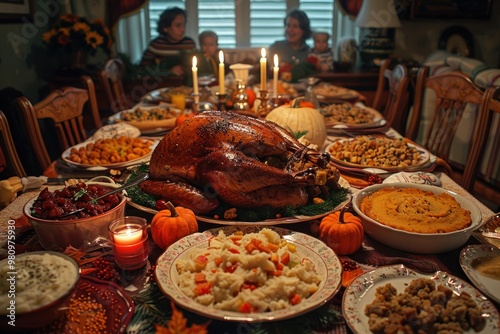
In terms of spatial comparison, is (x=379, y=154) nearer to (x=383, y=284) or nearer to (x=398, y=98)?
(x=383, y=284)

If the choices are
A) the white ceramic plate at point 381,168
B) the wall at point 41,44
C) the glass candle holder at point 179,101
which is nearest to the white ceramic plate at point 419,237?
the white ceramic plate at point 381,168

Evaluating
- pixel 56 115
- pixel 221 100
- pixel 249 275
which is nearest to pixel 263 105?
pixel 221 100

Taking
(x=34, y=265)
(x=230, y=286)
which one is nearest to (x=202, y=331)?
(x=230, y=286)

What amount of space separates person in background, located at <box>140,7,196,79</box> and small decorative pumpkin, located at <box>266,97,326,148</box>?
10.7 feet

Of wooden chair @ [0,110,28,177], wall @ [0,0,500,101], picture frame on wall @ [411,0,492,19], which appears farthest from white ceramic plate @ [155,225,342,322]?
picture frame on wall @ [411,0,492,19]

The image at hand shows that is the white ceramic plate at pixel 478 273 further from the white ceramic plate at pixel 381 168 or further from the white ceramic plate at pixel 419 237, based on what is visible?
the white ceramic plate at pixel 381 168

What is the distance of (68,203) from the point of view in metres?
1.19

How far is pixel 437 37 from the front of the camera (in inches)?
209

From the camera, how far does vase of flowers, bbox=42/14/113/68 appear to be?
4.31m

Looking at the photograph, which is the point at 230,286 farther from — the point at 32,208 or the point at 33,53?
the point at 33,53

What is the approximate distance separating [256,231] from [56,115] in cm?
169

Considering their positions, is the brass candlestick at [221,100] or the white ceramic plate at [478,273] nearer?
the white ceramic plate at [478,273]

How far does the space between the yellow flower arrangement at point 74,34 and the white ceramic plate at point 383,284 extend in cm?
418

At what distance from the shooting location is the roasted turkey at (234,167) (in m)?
1.33
